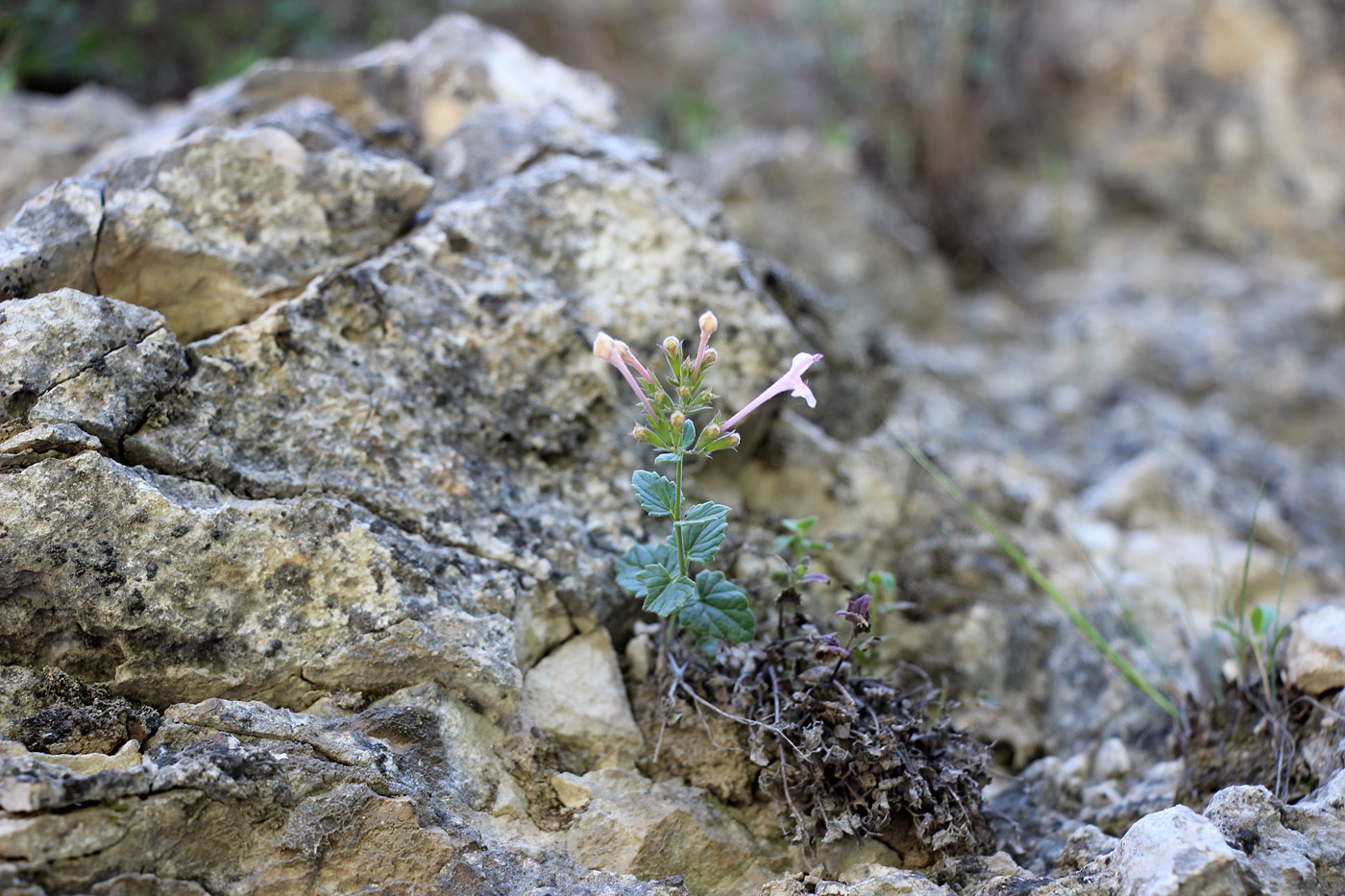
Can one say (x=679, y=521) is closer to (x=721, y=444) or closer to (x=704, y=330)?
(x=721, y=444)

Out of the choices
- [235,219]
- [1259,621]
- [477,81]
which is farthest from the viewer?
[477,81]

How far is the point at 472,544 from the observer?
6.27 ft

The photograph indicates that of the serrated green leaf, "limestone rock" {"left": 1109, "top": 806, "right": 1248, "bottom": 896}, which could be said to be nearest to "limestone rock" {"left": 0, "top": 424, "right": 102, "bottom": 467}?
"limestone rock" {"left": 1109, "top": 806, "right": 1248, "bottom": 896}

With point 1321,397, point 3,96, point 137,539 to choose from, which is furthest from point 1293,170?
point 3,96

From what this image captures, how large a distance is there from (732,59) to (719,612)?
17.0 feet

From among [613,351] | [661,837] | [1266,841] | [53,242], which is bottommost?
[661,837]

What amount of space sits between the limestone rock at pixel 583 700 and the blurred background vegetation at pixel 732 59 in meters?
3.69

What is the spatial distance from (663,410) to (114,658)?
3.55 feet

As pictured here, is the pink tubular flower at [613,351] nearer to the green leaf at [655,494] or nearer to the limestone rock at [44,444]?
the green leaf at [655,494]

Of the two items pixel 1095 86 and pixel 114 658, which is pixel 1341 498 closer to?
pixel 1095 86

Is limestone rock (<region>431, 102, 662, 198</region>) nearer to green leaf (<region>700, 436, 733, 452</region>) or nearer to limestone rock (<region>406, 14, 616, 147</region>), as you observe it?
limestone rock (<region>406, 14, 616, 147</region>)

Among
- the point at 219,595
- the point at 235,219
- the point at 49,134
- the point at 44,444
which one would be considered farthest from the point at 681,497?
the point at 49,134

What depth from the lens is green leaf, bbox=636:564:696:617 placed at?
1.63 m

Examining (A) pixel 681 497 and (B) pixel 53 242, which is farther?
(B) pixel 53 242
